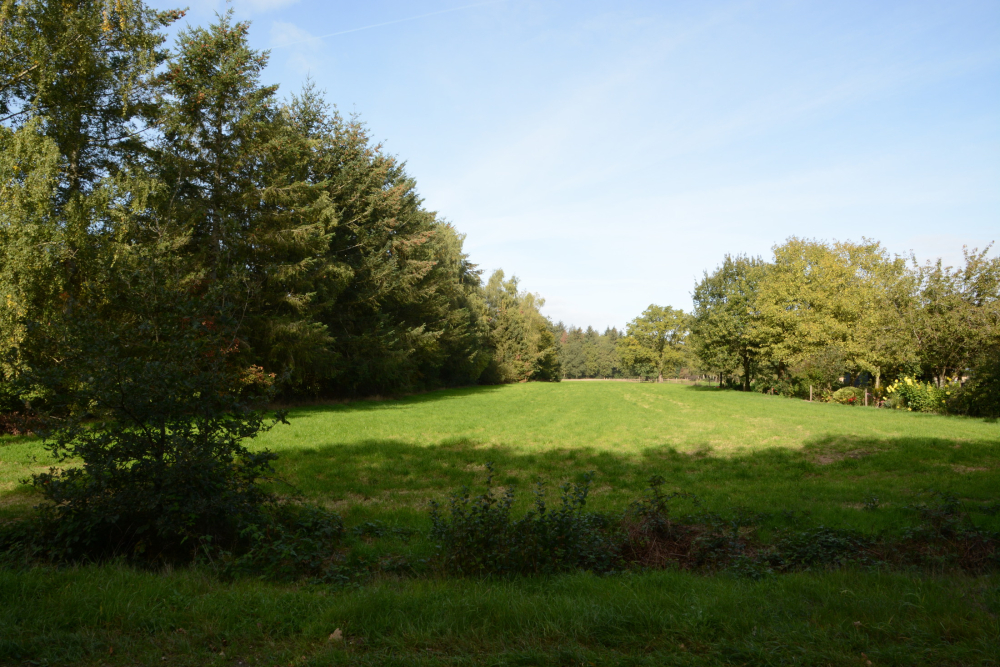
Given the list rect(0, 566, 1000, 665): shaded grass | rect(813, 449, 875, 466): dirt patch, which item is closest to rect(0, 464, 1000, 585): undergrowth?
rect(0, 566, 1000, 665): shaded grass

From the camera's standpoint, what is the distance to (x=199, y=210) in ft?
66.1

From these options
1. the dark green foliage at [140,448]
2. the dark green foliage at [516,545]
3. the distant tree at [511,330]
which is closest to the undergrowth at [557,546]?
the dark green foliage at [516,545]

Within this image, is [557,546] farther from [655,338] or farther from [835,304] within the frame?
[655,338]

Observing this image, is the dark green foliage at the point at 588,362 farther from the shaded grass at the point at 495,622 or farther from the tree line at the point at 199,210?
the shaded grass at the point at 495,622

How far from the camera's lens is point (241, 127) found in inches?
→ 842

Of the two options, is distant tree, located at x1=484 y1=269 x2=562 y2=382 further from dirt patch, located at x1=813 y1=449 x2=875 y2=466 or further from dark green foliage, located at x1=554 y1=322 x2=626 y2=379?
dark green foliage, located at x1=554 y1=322 x2=626 y2=379

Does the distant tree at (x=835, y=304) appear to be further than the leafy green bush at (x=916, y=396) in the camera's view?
Yes

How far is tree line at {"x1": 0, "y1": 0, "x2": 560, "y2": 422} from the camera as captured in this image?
13.7m

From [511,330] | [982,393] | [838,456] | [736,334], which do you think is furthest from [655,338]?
[838,456]

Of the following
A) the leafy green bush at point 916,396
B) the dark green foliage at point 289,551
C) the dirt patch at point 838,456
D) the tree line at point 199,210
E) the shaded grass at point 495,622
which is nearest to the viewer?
the shaded grass at point 495,622

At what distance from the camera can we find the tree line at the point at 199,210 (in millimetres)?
13711

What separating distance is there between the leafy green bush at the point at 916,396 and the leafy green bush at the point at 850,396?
2442 mm

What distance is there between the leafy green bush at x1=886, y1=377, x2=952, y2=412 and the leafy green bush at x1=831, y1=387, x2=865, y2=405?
8.01ft

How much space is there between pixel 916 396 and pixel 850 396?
6518mm
